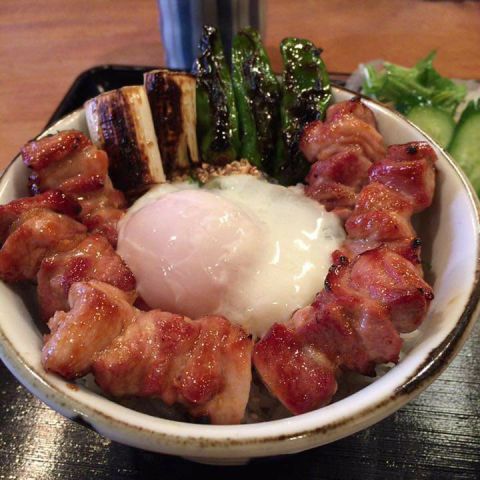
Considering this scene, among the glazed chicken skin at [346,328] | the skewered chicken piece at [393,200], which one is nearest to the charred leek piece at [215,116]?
the skewered chicken piece at [393,200]

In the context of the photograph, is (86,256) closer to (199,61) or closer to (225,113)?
(225,113)

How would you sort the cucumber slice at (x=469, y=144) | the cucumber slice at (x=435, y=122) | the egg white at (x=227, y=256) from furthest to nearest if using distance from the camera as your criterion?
the cucumber slice at (x=435, y=122) < the cucumber slice at (x=469, y=144) < the egg white at (x=227, y=256)

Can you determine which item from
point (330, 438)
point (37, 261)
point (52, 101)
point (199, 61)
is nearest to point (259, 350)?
point (330, 438)

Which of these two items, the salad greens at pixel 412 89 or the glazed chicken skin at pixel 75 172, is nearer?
the glazed chicken skin at pixel 75 172

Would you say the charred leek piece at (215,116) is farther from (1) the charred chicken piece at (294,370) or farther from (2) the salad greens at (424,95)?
(2) the salad greens at (424,95)

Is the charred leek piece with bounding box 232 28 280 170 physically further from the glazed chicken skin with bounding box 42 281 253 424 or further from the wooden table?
the wooden table

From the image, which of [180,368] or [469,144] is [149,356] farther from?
[469,144]
